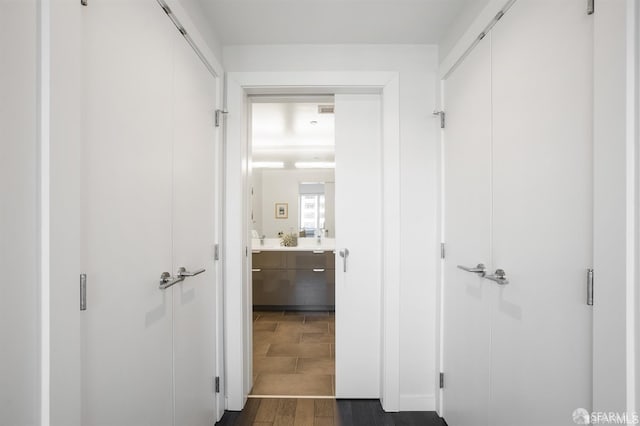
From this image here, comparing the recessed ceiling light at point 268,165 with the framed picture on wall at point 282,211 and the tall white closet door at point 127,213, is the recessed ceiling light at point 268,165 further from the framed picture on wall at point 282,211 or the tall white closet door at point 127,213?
the tall white closet door at point 127,213

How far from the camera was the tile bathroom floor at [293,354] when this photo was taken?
246 cm

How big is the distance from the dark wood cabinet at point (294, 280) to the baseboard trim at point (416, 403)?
2.21 meters

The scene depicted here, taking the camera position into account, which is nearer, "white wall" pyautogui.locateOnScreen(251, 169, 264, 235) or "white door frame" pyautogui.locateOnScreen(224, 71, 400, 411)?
"white door frame" pyautogui.locateOnScreen(224, 71, 400, 411)

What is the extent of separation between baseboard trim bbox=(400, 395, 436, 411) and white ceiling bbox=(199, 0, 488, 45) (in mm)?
2306

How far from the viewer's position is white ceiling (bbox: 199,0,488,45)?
1.77 meters

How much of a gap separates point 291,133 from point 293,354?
9.09 ft

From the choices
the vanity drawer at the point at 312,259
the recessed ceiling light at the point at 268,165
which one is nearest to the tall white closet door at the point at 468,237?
the vanity drawer at the point at 312,259

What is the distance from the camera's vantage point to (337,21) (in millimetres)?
1923

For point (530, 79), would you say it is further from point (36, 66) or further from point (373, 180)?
A: point (36, 66)

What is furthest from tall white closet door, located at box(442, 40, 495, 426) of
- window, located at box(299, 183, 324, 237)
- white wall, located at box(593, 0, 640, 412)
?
window, located at box(299, 183, 324, 237)

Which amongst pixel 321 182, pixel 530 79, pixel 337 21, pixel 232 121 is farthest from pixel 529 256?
pixel 321 182

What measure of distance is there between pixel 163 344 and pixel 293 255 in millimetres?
2888

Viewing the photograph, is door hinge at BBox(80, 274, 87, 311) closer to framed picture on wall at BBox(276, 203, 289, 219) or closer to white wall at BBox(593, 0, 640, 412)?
white wall at BBox(593, 0, 640, 412)

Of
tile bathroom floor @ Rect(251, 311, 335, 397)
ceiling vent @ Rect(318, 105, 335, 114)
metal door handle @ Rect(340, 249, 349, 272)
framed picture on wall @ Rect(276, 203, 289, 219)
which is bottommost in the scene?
tile bathroom floor @ Rect(251, 311, 335, 397)
